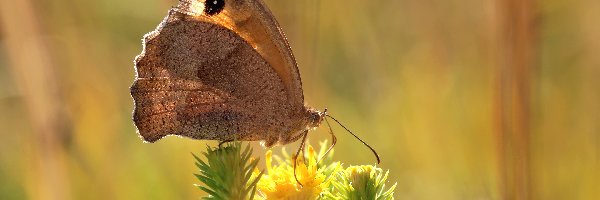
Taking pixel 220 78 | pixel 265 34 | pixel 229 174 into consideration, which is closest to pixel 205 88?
pixel 220 78

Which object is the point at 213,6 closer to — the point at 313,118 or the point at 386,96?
the point at 313,118

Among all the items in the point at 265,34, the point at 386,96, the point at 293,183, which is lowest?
the point at 293,183

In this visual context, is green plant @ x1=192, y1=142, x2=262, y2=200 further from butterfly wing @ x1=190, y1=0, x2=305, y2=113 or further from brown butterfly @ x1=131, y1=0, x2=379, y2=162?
butterfly wing @ x1=190, y1=0, x2=305, y2=113

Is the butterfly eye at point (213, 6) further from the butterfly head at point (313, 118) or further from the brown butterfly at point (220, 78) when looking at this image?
the butterfly head at point (313, 118)

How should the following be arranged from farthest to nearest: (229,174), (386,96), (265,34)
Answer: (386,96), (265,34), (229,174)

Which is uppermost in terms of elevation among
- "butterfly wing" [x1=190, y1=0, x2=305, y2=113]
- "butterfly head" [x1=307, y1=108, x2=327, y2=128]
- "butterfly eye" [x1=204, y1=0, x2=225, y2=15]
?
"butterfly eye" [x1=204, y1=0, x2=225, y2=15]

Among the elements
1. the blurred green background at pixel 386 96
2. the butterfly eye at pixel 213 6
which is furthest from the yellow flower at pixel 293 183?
the blurred green background at pixel 386 96

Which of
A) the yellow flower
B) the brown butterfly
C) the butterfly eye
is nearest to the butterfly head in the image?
the brown butterfly
